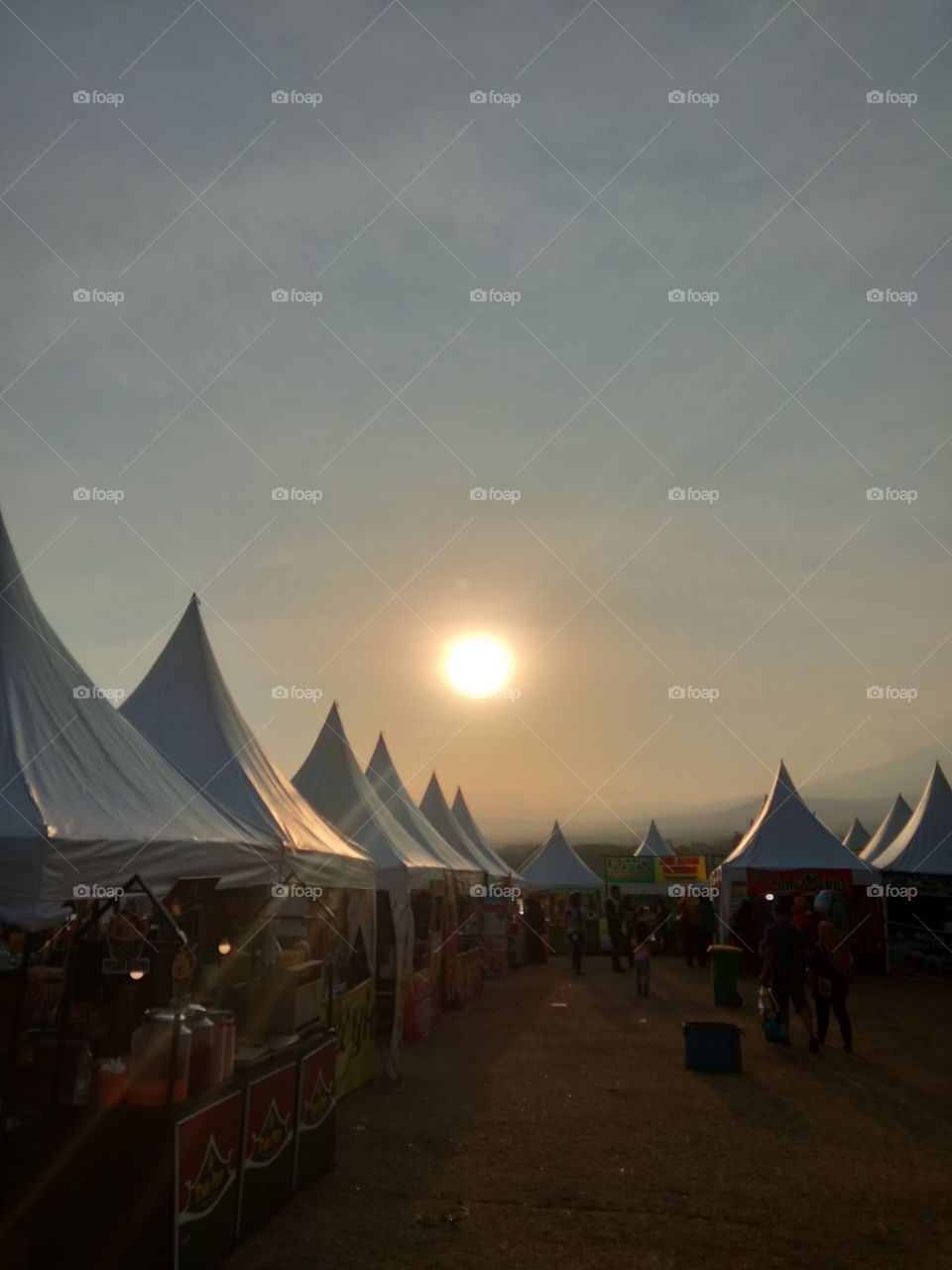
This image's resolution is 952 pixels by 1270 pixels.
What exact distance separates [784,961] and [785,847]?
8.90 meters

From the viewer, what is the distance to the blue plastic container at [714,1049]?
1076 cm

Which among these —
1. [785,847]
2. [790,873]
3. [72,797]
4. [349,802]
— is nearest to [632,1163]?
[72,797]

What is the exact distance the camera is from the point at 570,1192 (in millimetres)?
6551

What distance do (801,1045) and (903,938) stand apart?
1084cm

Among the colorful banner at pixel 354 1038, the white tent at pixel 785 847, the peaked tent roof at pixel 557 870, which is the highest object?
the white tent at pixel 785 847

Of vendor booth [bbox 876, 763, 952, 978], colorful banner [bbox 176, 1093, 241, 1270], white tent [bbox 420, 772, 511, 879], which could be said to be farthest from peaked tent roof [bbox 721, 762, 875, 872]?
colorful banner [bbox 176, 1093, 241, 1270]

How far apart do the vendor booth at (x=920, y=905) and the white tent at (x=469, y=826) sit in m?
13.0

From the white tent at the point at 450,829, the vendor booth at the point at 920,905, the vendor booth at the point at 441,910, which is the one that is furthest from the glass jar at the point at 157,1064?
the white tent at the point at 450,829

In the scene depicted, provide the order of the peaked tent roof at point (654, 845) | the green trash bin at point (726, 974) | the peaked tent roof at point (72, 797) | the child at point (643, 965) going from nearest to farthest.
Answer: the peaked tent roof at point (72, 797) → the green trash bin at point (726, 974) → the child at point (643, 965) → the peaked tent roof at point (654, 845)

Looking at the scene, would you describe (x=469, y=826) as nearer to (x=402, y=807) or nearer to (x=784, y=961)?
(x=402, y=807)

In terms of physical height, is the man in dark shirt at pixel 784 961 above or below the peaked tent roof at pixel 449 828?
below

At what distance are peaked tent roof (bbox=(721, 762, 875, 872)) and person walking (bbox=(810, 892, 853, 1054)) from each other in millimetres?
8148

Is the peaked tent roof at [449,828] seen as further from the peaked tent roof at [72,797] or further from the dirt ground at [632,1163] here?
the peaked tent roof at [72,797]

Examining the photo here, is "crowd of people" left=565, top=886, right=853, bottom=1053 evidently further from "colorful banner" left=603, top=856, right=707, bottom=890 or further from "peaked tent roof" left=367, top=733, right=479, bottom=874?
"peaked tent roof" left=367, top=733, right=479, bottom=874
